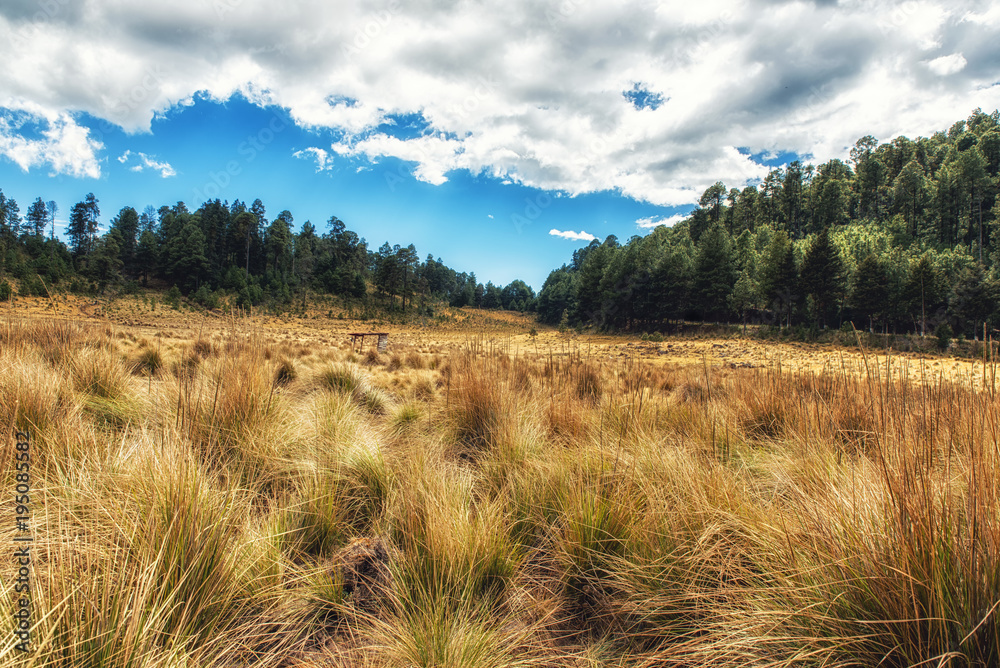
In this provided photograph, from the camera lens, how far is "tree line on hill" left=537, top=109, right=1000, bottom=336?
3453cm

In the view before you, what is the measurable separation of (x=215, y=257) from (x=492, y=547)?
69447 millimetres

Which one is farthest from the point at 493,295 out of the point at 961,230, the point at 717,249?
the point at 961,230

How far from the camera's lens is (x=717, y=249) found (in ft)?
131

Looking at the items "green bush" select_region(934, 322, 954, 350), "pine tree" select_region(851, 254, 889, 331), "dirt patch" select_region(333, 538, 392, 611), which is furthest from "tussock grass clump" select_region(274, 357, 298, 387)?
"pine tree" select_region(851, 254, 889, 331)

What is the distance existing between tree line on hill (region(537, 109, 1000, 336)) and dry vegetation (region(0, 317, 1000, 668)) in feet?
92.6

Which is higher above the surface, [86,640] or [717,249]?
[717,249]

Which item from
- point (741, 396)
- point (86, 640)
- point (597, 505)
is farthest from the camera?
point (741, 396)

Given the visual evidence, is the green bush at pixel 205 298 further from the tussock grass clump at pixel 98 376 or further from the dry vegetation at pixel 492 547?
the dry vegetation at pixel 492 547

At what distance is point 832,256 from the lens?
35594mm

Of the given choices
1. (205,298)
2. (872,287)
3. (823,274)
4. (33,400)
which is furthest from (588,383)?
(872,287)

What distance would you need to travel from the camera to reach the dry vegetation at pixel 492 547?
1051 mm

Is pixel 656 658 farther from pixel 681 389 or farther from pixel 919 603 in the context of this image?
pixel 681 389

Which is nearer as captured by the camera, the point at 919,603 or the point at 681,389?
the point at 919,603

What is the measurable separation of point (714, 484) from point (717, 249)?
45212 mm
